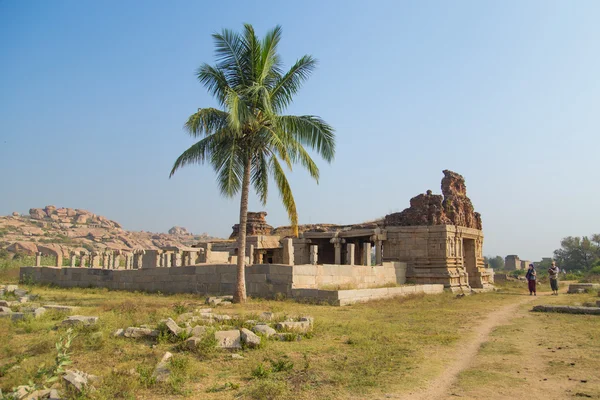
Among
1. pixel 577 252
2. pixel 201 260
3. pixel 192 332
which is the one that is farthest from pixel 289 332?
pixel 577 252

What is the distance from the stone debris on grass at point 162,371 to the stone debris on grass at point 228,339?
3.63 ft

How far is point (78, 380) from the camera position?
496 cm

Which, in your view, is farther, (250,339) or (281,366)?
(250,339)

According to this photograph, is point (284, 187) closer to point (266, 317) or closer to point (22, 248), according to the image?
point (266, 317)

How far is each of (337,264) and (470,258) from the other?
8.16 meters

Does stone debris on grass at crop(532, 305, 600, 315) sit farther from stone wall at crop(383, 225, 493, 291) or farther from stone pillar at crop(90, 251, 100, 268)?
stone pillar at crop(90, 251, 100, 268)

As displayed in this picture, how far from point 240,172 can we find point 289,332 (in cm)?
649

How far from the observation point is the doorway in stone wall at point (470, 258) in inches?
1006

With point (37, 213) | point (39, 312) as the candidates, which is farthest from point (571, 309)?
point (37, 213)

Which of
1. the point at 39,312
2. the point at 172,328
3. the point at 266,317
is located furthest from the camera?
the point at 39,312

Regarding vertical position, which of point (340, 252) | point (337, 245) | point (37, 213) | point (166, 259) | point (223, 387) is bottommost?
point (223, 387)

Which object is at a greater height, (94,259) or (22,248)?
(22,248)

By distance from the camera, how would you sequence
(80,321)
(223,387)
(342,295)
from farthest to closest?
(342,295)
(80,321)
(223,387)

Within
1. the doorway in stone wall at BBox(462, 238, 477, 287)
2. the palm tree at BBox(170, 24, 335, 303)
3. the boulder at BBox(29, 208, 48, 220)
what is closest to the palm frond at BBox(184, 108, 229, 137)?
the palm tree at BBox(170, 24, 335, 303)
